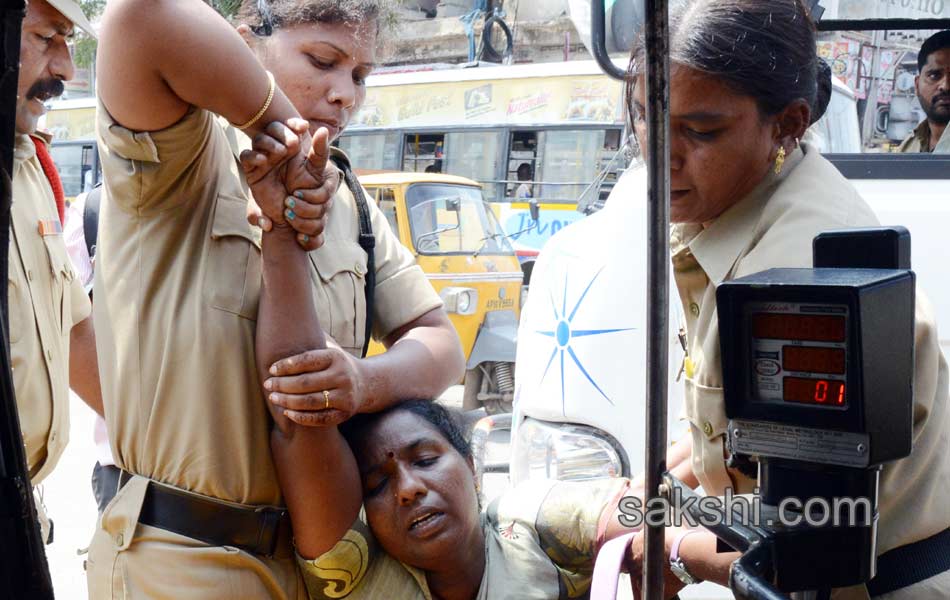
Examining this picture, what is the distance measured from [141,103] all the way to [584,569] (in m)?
1.07

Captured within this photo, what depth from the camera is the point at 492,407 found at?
28.7 ft

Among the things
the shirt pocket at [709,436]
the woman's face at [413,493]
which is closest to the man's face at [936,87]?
the shirt pocket at [709,436]

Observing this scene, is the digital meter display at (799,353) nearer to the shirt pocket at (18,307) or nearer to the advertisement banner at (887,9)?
the shirt pocket at (18,307)

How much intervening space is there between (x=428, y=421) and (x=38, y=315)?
1.18 metres

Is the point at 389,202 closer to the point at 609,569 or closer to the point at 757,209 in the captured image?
the point at 757,209

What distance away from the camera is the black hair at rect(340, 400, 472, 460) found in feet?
5.97

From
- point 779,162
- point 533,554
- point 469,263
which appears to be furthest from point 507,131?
point 779,162

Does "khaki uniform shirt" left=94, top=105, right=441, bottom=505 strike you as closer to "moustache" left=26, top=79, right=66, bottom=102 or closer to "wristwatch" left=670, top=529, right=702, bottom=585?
"wristwatch" left=670, top=529, right=702, bottom=585

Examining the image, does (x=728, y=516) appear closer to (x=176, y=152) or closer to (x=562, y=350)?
(x=176, y=152)

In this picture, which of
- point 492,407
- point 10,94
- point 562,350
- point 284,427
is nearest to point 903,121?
point 562,350

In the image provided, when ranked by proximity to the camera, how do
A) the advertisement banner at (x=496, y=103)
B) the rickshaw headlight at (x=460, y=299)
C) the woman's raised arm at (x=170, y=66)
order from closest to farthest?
the woman's raised arm at (x=170, y=66) → the rickshaw headlight at (x=460, y=299) → the advertisement banner at (x=496, y=103)

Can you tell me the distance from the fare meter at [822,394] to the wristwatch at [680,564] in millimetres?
394

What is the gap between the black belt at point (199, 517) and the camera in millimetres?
1510

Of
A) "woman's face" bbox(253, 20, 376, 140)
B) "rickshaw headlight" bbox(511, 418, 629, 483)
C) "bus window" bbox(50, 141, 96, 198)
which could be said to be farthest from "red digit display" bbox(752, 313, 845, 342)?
"bus window" bbox(50, 141, 96, 198)
